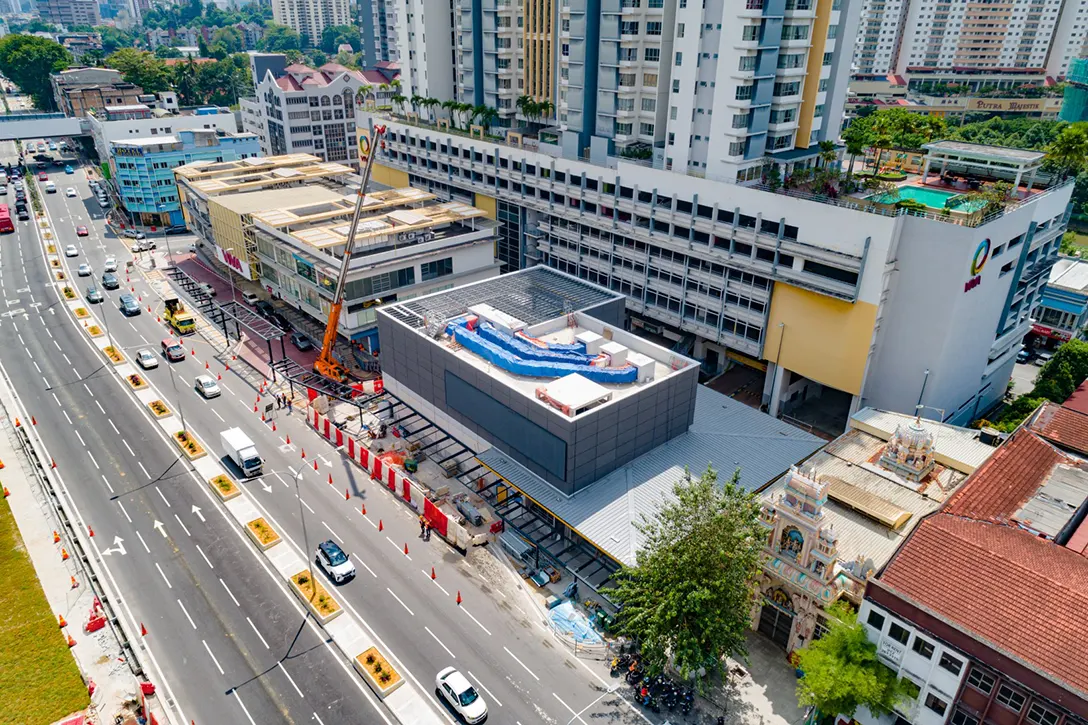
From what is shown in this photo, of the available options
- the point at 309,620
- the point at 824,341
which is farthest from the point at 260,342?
the point at 824,341

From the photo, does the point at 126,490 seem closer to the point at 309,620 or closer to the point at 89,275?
the point at 309,620

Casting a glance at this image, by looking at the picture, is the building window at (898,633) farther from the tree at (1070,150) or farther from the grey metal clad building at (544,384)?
the tree at (1070,150)

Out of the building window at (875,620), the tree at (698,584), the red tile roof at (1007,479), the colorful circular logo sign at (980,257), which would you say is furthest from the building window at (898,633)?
the colorful circular logo sign at (980,257)

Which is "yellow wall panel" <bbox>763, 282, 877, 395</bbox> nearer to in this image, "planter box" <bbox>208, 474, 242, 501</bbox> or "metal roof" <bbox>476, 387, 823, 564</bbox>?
"metal roof" <bbox>476, 387, 823, 564</bbox>

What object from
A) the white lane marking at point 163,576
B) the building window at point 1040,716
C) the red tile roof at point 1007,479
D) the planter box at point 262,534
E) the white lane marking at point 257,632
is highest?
the red tile roof at point 1007,479

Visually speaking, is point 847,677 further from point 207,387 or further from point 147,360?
point 147,360

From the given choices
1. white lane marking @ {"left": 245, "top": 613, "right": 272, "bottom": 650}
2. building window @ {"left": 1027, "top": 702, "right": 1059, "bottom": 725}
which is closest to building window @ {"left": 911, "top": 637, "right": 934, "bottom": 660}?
building window @ {"left": 1027, "top": 702, "right": 1059, "bottom": 725}
